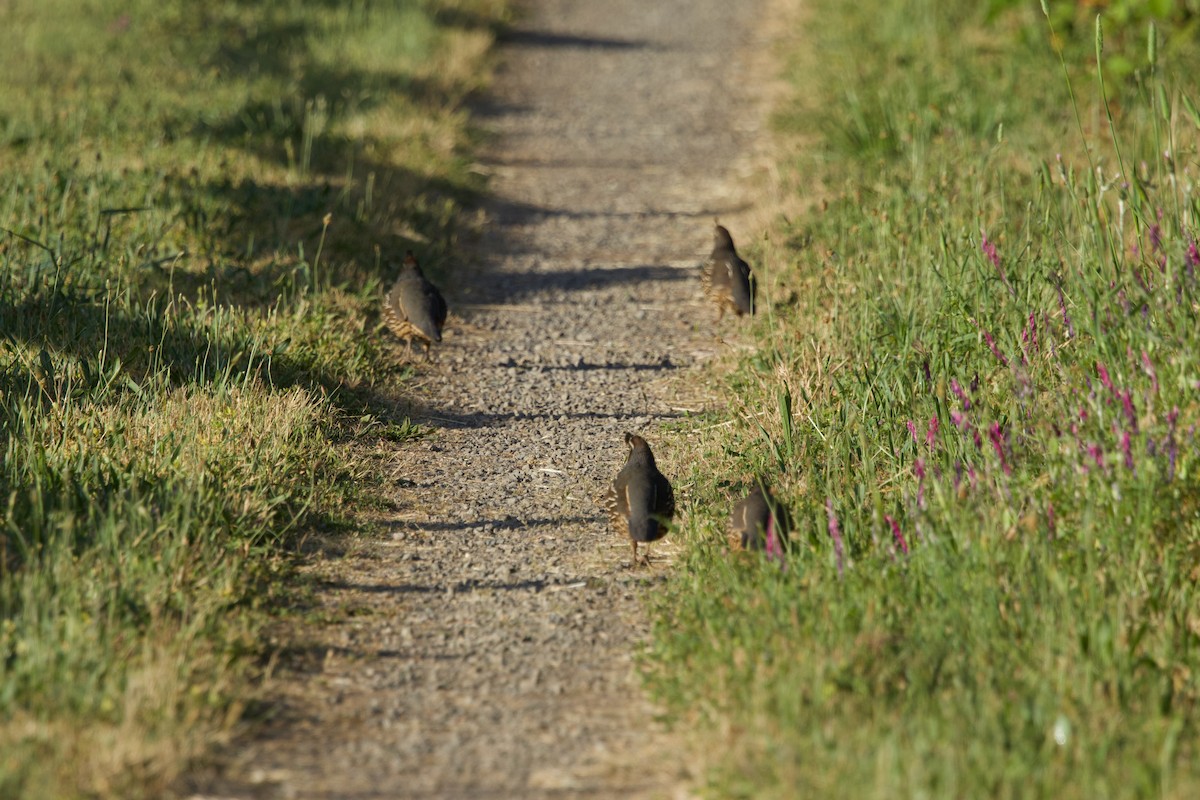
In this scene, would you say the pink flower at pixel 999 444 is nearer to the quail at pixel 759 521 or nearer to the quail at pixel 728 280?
the quail at pixel 759 521

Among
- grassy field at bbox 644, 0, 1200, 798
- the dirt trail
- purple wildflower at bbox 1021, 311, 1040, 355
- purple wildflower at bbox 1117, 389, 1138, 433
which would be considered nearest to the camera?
grassy field at bbox 644, 0, 1200, 798

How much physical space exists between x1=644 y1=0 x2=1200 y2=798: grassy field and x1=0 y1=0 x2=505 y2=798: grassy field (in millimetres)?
1522

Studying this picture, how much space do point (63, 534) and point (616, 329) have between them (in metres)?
3.95

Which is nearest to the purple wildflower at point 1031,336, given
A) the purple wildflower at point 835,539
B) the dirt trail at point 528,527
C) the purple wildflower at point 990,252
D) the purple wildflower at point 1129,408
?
the purple wildflower at point 990,252

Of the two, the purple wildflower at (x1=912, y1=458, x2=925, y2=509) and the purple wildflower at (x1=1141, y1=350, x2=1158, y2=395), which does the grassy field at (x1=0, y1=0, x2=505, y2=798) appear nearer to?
the purple wildflower at (x1=912, y1=458, x2=925, y2=509)

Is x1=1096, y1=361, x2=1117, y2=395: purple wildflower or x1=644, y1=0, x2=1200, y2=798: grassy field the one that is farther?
x1=1096, y1=361, x2=1117, y2=395: purple wildflower

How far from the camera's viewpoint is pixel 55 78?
11.2m

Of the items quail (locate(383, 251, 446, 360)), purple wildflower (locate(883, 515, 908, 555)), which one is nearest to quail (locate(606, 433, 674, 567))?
purple wildflower (locate(883, 515, 908, 555))

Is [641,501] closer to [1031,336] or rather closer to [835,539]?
[835,539]

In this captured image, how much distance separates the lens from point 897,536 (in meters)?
4.66

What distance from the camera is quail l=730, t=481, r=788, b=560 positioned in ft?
15.7

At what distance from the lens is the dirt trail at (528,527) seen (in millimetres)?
4031

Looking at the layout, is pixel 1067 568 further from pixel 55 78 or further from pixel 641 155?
pixel 55 78

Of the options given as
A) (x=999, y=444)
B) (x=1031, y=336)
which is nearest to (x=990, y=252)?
(x=1031, y=336)
